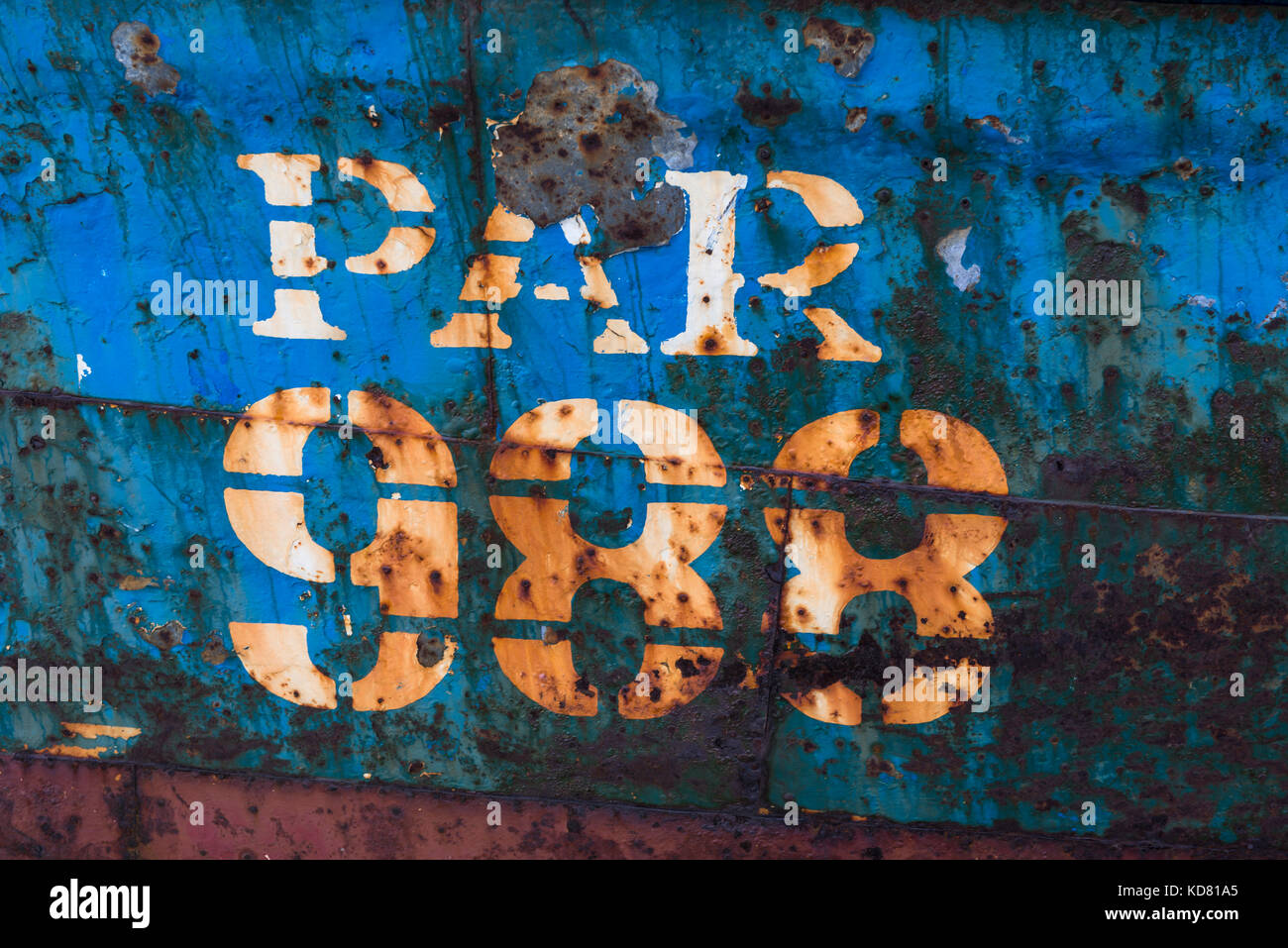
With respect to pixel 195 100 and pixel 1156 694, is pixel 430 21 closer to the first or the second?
pixel 195 100

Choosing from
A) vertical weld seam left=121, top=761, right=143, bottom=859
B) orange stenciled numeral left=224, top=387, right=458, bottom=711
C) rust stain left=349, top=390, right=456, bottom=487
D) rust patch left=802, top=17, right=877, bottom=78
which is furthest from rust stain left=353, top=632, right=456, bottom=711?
rust patch left=802, top=17, right=877, bottom=78

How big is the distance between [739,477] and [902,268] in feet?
2.12

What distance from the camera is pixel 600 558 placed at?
2.45 m

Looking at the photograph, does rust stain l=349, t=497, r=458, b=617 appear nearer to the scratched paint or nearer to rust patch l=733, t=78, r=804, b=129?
the scratched paint

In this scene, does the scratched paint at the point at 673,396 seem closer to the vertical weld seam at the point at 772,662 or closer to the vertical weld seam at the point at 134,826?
the vertical weld seam at the point at 772,662

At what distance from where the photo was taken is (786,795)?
99.0 inches

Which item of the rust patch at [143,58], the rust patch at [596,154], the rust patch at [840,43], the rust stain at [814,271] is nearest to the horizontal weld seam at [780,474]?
the rust stain at [814,271]

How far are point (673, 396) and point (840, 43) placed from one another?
91 cm

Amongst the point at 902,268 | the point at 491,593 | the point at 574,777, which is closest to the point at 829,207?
the point at 902,268

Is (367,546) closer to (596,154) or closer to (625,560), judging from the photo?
(625,560)

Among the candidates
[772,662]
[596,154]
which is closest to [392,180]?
[596,154]

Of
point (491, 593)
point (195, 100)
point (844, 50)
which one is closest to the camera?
point (844, 50)

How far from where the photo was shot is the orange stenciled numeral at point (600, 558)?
238 centimetres

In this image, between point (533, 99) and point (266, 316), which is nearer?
point (533, 99)
